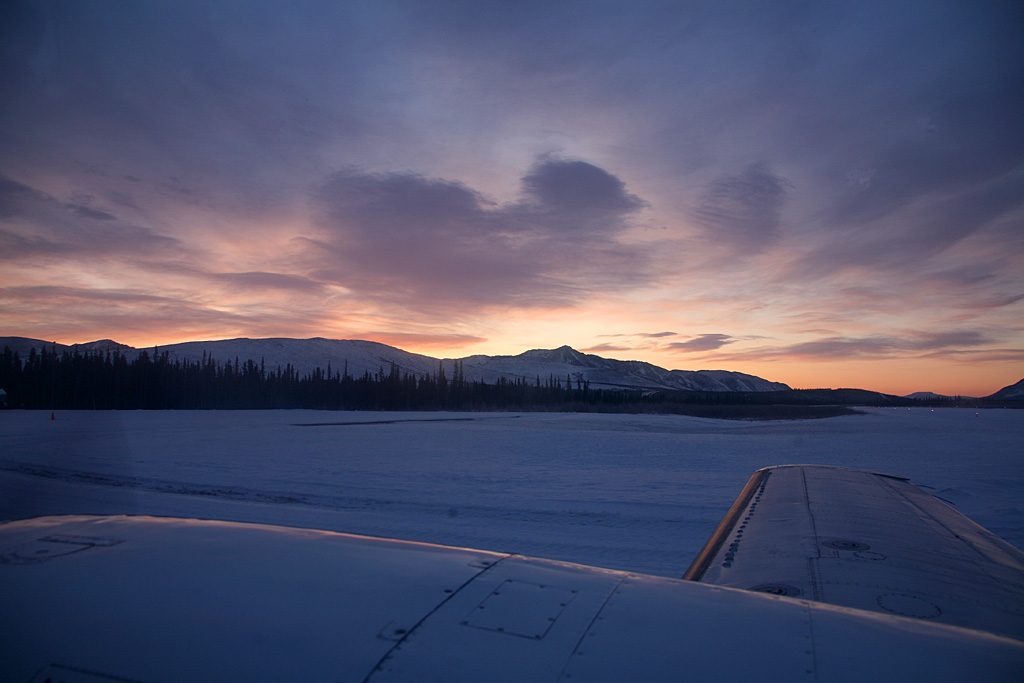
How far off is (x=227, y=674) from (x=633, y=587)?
1.30 meters

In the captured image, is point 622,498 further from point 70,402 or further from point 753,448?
point 70,402

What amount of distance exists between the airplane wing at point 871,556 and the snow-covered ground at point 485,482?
195 centimetres

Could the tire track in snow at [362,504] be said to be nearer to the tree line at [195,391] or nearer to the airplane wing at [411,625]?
the airplane wing at [411,625]

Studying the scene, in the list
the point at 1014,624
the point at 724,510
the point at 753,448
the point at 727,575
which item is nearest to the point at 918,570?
the point at 1014,624

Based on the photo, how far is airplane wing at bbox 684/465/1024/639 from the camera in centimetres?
271

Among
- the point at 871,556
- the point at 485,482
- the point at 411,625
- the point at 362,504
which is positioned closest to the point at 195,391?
the point at 485,482

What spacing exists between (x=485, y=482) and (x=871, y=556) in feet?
30.2

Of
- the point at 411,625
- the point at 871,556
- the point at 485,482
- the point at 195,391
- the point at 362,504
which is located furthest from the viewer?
the point at 195,391

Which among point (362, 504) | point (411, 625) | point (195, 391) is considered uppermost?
point (195, 391)

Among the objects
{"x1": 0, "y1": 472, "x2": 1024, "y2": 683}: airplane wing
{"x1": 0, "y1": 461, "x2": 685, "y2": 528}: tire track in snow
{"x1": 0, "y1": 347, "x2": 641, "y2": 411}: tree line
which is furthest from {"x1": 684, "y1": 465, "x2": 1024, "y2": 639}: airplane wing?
{"x1": 0, "y1": 347, "x2": 641, "y2": 411}: tree line

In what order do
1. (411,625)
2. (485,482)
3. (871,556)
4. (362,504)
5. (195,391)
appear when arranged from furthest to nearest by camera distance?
(195,391) → (485,482) → (362,504) → (871,556) → (411,625)

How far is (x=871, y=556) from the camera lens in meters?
3.37

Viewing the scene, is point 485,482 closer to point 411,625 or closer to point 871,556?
point 871,556

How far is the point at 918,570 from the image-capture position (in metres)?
3.14
